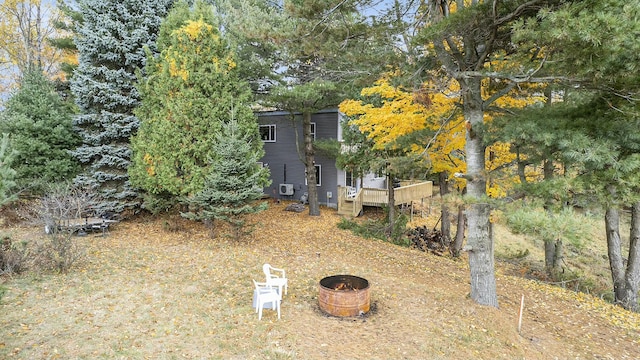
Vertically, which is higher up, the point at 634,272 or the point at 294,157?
the point at 294,157

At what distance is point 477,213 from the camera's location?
21.4ft

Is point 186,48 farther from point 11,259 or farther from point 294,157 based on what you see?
point 294,157

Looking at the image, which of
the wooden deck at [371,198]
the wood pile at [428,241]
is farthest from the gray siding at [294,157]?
the wood pile at [428,241]

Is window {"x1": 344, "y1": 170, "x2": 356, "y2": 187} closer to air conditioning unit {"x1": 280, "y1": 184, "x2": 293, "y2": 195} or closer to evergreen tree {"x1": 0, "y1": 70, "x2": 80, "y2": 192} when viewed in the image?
air conditioning unit {"x1": 280, "y1": 184, "x2": 293, "y2": 195}

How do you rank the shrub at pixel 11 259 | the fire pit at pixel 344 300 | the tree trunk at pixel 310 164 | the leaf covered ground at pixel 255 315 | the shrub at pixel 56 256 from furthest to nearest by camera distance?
the tree trunk at pixel 310 164 → the shrub at pixel 56 256 → the shrub at pixel 11 259 → the fire pit at pixel 344 300 → the leaf covered ground at pixel 255 315

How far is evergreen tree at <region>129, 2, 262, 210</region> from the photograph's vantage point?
1012 cm

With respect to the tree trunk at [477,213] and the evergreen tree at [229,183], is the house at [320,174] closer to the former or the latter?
the evergreen tree at [229,183]

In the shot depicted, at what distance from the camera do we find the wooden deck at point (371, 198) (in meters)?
16.4

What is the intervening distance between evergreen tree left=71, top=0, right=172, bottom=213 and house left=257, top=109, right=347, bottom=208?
7.41 meters

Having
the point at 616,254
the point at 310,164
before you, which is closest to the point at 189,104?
the point at 310,164

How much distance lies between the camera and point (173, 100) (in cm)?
1025

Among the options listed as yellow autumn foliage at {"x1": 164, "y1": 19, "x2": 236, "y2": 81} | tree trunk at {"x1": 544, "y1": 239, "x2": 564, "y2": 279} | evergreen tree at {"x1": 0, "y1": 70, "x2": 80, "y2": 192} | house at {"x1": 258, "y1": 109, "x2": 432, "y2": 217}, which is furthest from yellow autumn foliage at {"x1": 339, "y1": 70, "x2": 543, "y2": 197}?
evergreen tree at {"x1": 0, "y1": 70, "x2": 80, "y2": 192}

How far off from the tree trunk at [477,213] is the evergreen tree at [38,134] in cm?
1275

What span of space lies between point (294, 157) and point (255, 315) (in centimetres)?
1428
